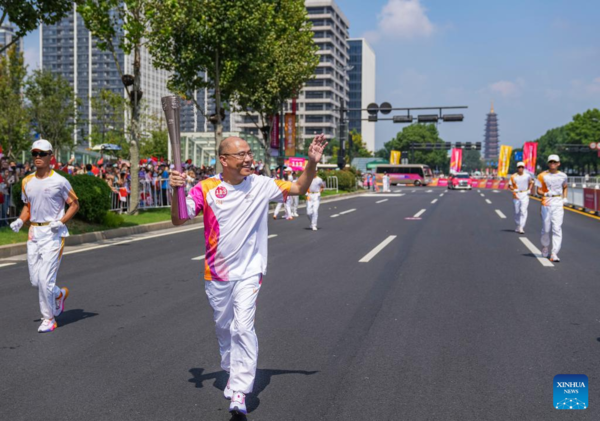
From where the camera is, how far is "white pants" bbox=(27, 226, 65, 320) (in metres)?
6.36

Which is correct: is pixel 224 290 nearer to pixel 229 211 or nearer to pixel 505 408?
pixel 229 211

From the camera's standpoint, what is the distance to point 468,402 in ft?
13.9

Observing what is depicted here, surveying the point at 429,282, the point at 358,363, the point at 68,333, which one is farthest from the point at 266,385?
the point at 429,282

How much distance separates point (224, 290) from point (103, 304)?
3.89 metres

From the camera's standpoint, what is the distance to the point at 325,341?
230 inches

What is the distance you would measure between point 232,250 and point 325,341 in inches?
79.3

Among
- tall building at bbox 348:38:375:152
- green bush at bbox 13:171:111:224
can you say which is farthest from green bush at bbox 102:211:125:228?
tall building at bbox 348:38:375:152

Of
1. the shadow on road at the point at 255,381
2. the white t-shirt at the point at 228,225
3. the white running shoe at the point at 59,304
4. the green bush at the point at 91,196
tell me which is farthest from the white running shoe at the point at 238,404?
the green bush at the point at 91,196

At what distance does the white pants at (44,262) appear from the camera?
6.36 meters

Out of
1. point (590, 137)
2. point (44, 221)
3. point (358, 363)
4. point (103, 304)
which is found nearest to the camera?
point (358, 363)

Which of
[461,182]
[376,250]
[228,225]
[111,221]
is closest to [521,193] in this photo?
[376,250]

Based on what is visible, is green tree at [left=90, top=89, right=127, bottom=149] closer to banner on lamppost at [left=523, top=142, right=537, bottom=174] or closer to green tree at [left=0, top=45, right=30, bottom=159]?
green tree at [left=0, top=45, right=30, bottom=159]

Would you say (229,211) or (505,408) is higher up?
(229,211)

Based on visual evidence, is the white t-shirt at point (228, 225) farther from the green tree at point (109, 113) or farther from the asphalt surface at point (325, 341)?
the green tree at point (109, 113)
